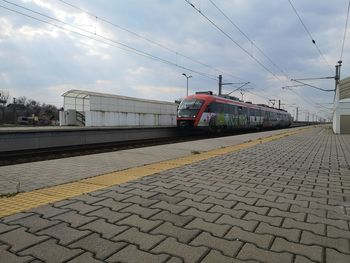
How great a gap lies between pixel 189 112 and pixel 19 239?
849 inches

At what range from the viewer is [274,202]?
175 inches

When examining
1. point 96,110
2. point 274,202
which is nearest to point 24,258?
point 274,202

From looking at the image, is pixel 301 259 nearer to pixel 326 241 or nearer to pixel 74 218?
pixel 326 241

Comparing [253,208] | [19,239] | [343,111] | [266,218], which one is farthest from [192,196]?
[343,111]

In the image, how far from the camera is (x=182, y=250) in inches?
112

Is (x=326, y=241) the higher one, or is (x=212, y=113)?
(x=212, y=113)

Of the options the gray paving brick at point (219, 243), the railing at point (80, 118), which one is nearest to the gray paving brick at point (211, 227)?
the gray paving brick at point (219, 243)

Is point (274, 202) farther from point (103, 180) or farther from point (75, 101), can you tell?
point (75, 101)

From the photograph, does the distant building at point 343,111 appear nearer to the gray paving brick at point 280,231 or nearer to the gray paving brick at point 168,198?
the gray paving brick at point 168,198

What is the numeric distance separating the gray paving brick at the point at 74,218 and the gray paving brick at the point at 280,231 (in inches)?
72.4

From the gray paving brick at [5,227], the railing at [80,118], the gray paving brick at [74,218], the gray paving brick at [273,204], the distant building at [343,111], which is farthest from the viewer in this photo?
the railing at [80,118]

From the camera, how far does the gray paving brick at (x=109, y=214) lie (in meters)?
3.64

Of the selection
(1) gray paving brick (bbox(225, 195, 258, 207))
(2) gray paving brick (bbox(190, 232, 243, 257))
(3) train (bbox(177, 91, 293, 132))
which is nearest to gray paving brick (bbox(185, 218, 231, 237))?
(2) gray paving brick (bbox(190, 232, 243, 257))

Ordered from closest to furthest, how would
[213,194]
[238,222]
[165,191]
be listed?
[238,222] → [213,194] → [165,191]
